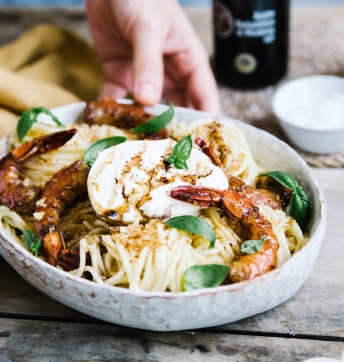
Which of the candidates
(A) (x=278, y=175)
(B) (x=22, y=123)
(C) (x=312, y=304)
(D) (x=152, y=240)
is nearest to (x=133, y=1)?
(B) (x=22, y=123)

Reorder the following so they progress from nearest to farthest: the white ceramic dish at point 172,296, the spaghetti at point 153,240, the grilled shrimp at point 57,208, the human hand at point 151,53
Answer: the white ceramic dish at point 172,296 < the spaghetti at point 153,240 < the grilled shrimp at point 57,208 < the human hand at point 151,53

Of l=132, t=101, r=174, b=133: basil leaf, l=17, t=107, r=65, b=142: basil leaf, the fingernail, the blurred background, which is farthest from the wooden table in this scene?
the blurred background

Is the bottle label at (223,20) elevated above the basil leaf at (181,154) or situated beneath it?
situated beneath

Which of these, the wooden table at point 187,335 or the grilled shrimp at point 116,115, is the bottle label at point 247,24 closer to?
the grilled shrimp at point 116,115

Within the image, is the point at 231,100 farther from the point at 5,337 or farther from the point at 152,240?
the point at 5,337

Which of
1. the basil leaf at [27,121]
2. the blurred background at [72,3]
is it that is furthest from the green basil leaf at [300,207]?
the blurred background at [72,3]

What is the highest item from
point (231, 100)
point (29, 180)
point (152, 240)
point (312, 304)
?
point (152, 240)
